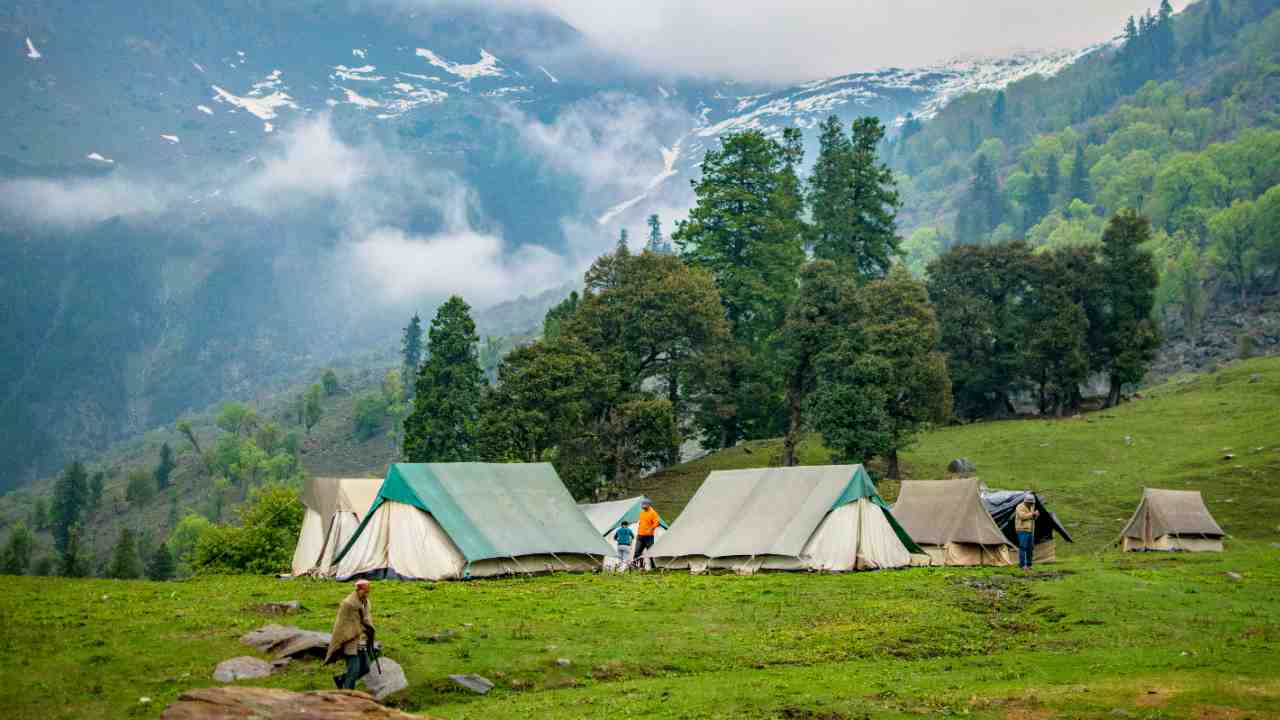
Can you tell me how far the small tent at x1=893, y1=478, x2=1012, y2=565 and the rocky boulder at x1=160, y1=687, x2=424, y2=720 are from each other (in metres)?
29.5

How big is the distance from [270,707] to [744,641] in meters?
12.3

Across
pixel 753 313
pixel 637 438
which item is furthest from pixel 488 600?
pixel 753 313

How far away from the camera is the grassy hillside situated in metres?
56.0

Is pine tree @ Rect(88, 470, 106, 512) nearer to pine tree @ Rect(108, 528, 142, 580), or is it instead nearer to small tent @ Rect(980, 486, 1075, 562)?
pine tree @ Rect(108, 528, 142, 580)

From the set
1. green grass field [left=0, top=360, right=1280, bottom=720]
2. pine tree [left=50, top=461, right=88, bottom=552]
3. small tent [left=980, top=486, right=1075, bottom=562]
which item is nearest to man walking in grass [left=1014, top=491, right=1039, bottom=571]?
green grass field [left=0, top=360, right=1280, bottom=720]

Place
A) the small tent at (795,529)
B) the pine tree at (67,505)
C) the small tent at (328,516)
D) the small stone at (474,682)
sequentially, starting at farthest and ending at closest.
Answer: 1. the pine tree at (67,505)
2. the small tent at (328,516)
3. the small tent at (795,529)
4. the small stone at (474,682)

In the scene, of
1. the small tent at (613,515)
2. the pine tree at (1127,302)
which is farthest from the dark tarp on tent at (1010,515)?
the pine tree at (1127,302)

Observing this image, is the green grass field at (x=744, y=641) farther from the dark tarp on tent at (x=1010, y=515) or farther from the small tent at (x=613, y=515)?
the small tent at (x=613, y=515)

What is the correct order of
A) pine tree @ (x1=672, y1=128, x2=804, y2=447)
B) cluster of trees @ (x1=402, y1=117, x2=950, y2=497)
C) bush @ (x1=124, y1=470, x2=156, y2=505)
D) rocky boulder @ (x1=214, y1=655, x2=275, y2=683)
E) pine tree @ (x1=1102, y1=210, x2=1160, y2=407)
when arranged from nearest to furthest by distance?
1. rocky boulder @ (x1=214, y1=655, x2=275, y2=683)
2. cluster of trees @ (x1=402, y1=117, x2=950, y2=497)
3. pine tree @ (x1=672, y1=128, x2=804, y2=447)
4. pine tree @ (x1=1102, y1=210, x2=1160, y2=407)
5. bush @ (x1=124, y1=470, x2=156, y2=505)

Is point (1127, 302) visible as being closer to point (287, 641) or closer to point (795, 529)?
point (795, 529)

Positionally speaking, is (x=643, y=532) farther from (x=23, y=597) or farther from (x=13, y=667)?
(x=13, y=667)

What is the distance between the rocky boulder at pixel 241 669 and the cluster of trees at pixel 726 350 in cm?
4616

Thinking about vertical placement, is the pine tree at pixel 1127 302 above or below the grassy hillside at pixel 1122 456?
above

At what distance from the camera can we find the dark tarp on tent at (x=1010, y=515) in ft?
137
